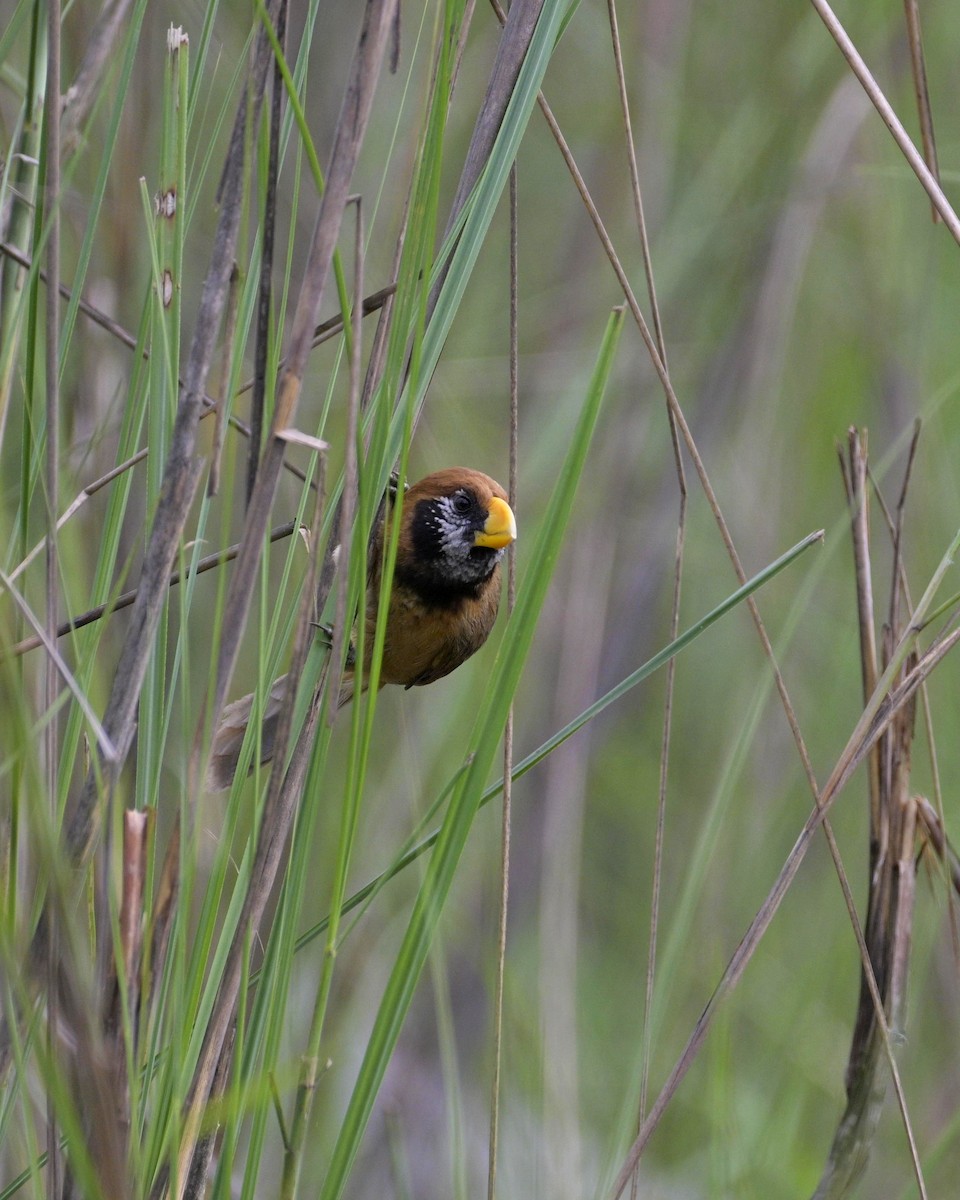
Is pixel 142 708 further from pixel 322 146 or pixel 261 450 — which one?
pixel 322 146

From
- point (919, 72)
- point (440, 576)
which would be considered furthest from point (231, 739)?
point (919, 72)

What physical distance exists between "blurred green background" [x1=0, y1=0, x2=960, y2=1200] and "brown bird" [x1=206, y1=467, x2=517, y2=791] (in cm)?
12

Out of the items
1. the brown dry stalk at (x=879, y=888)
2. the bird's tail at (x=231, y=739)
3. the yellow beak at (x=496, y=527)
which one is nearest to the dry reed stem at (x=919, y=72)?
the brown dry stalk at (x=879, y=888)

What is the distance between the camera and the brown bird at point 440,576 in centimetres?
205

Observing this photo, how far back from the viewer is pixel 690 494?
2713mm

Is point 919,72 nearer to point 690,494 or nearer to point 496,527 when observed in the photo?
point 496,527

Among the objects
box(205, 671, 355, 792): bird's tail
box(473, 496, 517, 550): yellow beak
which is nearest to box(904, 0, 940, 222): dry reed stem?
box(473, 496, 517, 550): yellow beak

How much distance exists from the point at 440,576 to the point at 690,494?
82 cm

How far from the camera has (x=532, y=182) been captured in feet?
9.71

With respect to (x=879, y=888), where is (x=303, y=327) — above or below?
above

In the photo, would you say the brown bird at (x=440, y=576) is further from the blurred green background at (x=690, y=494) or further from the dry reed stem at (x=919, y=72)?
the dry reed stem at (x=919, y=72)

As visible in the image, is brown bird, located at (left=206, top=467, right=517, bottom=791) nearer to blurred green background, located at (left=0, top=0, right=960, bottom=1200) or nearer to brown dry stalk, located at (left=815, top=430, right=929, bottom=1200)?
blurred green background, located at (left=0, top=0, right=960, bottom=1200)

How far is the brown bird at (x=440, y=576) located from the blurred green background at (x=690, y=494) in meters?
0.12

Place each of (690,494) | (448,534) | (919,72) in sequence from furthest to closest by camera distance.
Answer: (690,494), (448,534), (919,72)
